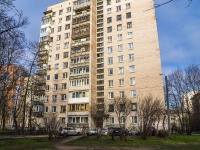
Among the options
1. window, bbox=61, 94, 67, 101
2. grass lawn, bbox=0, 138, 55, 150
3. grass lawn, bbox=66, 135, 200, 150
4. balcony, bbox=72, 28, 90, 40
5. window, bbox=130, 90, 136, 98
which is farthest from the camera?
balcony, bbox=72, 28, 90, 40

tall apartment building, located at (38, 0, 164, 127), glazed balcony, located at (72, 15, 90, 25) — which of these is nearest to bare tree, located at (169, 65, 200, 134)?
tall apartment building, located at (38, 0, 164, 127)

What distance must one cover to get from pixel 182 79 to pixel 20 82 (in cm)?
3469

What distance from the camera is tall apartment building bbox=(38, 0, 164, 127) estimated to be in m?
→ 46.6

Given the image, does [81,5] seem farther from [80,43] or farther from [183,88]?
[183,88]

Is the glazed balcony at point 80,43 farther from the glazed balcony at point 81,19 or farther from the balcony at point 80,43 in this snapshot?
the glazed balcony at point 81,19

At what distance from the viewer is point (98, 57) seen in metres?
53.6

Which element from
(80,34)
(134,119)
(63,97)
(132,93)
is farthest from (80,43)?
(134,119)

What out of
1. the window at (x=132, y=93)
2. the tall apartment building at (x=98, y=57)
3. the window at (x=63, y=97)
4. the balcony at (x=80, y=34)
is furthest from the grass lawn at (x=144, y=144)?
the balcony at (x=80, y=34)

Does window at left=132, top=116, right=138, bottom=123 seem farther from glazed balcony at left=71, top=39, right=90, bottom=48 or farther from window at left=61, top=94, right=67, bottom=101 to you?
glazed balcony at left=71, top=39, right=90, bottom=48

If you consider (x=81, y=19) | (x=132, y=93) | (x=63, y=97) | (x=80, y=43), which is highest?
(x=81, y=19)

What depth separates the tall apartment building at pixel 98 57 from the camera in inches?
1833

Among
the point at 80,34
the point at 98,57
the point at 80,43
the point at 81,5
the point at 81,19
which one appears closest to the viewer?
the point at 80,43

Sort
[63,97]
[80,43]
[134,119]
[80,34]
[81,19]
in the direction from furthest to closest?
[81,19]
[80,34]
[80,43]
[63,97]
[134,119]

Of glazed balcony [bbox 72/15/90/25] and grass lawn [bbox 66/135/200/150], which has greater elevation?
glazed balcony [bbox 72/15/90/25]
